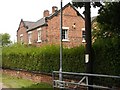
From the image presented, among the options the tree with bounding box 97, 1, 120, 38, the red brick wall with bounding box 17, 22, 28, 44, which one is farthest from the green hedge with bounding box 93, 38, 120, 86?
the red brick wall with bounding box 17, 22, 28, 44

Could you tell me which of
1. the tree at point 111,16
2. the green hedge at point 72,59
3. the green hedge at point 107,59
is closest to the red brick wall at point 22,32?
the green hedge at point 72,59

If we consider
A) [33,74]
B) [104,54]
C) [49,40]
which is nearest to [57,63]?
[33,74]

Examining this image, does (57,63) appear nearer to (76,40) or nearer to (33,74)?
(33,74)

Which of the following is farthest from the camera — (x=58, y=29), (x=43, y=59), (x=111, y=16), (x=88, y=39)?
(x=58, y=29)

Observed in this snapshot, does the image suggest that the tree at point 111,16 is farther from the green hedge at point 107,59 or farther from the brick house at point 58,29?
the brick house at point 58,29

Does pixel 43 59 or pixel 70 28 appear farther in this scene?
pixel 70 28

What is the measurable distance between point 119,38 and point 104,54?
1170 mm

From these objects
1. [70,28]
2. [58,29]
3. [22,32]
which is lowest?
[58,29]

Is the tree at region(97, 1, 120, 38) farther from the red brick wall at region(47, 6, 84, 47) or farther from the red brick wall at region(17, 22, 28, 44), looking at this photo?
the red brick wall at region(17, 22, 28, 44)

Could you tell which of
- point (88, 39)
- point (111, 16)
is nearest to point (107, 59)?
point (88, 39)

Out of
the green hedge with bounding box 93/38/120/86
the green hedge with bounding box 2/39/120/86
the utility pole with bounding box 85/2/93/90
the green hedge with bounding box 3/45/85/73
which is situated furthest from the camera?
the green hedge with bounding box 3/45/85/73

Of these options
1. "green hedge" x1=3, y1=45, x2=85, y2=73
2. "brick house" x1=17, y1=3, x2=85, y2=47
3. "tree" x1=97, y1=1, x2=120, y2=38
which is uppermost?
"brick house" x1=17, y1=3, x2=85, y2=47

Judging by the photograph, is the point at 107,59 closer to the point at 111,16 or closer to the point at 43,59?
the point at 111,16

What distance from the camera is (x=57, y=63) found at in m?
18.1
